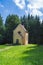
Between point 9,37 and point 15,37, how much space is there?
5.63 metres

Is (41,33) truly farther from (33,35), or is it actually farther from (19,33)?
(19,33)

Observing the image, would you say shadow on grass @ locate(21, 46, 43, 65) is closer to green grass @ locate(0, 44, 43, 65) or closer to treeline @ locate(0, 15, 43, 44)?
green grass @ locate(0, 44, 43, 65)

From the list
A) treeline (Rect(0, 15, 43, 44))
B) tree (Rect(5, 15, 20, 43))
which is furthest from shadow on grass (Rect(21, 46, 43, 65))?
tree (Rect(5, 15, 20, 43))

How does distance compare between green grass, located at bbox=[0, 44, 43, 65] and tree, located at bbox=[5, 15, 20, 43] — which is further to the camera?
tree, located at bbox=[5, 15, 20, 43]

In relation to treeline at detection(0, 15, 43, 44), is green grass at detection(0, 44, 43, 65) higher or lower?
lower

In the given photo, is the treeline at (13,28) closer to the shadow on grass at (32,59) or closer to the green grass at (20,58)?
the green grass at (20,58)

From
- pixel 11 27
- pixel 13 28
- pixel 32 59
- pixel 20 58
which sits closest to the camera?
pixel 32 59

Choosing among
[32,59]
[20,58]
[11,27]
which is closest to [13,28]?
[11,27]

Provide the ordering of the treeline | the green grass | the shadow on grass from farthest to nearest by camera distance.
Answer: the treeline → the shadow on grass → the green grass

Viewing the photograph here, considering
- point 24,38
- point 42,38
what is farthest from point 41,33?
point 24,38

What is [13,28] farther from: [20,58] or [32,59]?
[32,59]

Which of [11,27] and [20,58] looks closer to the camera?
[20,58]

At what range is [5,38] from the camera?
52.9 metres

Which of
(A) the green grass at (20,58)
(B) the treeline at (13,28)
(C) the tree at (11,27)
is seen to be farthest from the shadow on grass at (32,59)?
(C) the tree at (11,27)
